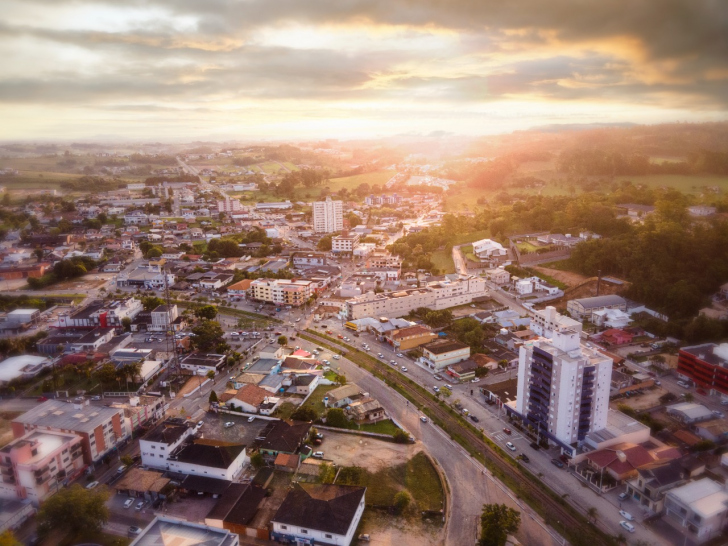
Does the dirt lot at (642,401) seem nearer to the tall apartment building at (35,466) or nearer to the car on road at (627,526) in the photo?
the car on road at (627,526)

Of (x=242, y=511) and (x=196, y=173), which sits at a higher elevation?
(x=196, y=173)

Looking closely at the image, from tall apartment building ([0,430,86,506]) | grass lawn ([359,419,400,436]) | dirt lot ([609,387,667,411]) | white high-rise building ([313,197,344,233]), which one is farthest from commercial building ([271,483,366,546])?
white high-rise building ([313,197,344,233])

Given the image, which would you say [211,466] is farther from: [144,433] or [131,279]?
[131,279]

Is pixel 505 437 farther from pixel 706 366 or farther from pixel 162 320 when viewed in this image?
pixel 162 320

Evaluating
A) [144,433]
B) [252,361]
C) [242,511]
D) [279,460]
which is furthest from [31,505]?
[252,361]

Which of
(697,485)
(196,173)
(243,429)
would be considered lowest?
(243,429)

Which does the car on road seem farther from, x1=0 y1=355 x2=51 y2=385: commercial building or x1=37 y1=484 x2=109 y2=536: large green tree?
x1=0 y1=355 x2=51 y2=385: commercial building
